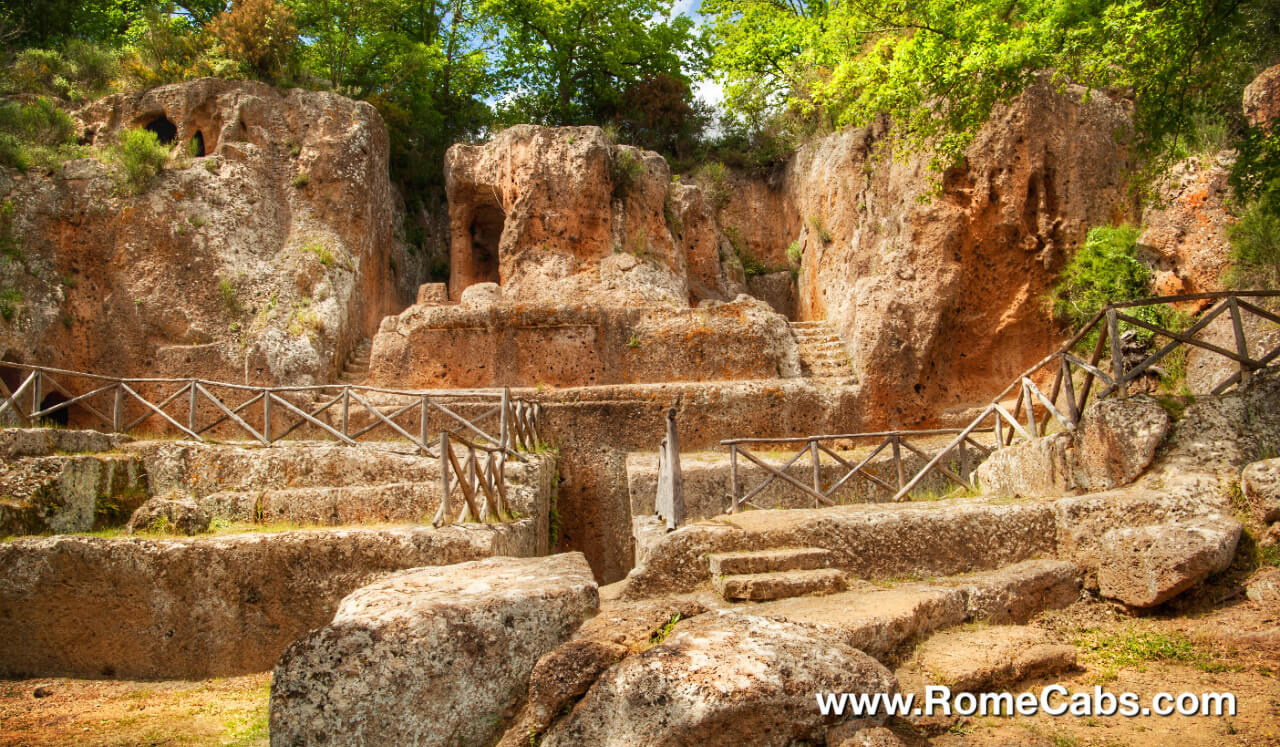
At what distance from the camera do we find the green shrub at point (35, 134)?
1389 cm

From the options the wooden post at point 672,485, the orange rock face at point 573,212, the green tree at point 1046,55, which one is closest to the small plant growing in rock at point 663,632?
the wooden post at point 672,485

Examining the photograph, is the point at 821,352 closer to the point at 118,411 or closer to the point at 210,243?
the point at 118,411

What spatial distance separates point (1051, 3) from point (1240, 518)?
7828 mm

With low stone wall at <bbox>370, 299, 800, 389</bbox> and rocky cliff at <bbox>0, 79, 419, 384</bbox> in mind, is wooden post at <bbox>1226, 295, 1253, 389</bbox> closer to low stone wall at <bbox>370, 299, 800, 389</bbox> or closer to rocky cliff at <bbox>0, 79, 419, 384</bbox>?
low stone wall at <bbox>370, 299, 800, 389</bbox>

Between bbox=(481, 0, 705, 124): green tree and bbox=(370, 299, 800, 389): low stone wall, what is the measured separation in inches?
383

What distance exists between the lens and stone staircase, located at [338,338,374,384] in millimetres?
13836

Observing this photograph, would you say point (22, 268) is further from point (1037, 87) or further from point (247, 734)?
point (1037, 87)

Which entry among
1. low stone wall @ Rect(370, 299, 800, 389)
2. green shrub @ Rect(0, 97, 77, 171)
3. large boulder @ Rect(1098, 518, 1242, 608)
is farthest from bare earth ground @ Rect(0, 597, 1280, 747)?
green shrub @ Rect(0, 97, 77, 171)

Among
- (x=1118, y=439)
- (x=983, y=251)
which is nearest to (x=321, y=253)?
(x=983, y=251)

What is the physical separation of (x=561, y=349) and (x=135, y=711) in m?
7.55

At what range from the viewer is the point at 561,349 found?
1219 cm

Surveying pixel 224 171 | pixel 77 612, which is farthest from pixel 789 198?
pixel 77 612

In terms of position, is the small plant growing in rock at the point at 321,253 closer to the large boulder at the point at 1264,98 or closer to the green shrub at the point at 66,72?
the green shrub at the point at 66,72

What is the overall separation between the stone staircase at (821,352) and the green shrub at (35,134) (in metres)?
12.9
